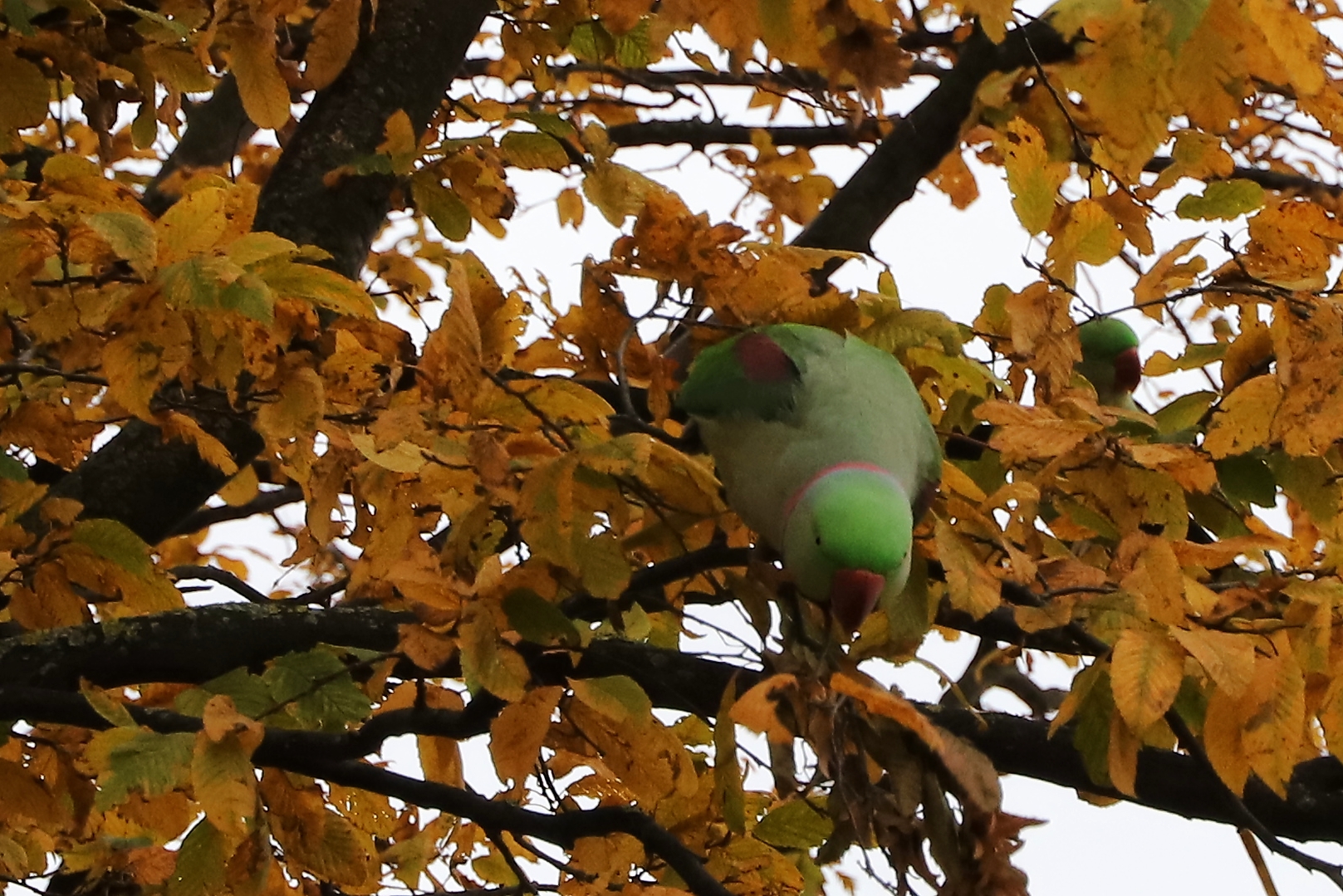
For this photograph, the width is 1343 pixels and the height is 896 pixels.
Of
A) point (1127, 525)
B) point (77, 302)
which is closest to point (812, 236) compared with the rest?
point (1127, 525)

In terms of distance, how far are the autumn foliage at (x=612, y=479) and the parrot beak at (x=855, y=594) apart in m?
0.04

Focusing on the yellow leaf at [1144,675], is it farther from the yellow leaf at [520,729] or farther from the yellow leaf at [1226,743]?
the yellow leaf at [520,729]

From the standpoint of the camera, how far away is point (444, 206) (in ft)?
7.28

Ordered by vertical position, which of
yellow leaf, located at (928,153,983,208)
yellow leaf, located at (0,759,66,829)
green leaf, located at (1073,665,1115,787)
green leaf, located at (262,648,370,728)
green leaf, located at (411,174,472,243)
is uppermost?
yellow leaf, located at (928,153,983,208)

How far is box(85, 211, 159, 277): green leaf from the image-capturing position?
1343 millimetres

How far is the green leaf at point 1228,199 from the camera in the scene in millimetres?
1909

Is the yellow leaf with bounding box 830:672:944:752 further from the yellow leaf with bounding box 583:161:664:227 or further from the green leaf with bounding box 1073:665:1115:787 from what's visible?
the yellow leaf with bounding box 583:161:664:227

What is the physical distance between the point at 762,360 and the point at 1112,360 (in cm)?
145

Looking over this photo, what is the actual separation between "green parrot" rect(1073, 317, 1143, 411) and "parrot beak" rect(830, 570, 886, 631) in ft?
5.29

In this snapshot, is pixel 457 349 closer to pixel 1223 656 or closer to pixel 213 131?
pixel 1223 656

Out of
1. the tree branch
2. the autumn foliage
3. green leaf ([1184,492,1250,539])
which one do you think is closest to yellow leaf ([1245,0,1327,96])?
the autumn foliage

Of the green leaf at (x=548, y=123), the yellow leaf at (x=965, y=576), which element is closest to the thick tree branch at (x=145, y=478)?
the green leaf at (x=548, y=123)

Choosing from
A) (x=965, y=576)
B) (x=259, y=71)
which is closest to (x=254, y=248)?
(x=259, y=71)

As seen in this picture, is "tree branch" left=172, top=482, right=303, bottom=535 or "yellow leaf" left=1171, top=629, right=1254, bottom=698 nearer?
"yellow leaf" left=1171, top=629, right=1254, bottom=698
